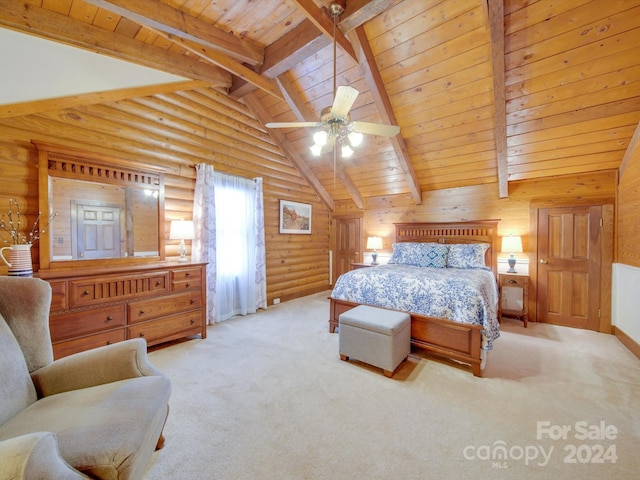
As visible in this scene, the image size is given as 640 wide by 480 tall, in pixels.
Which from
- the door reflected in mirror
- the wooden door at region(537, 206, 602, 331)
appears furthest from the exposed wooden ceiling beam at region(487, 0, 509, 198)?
the door reflected in mirror

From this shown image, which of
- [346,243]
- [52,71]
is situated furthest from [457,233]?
[52,71]

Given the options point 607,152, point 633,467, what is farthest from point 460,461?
point 607,152

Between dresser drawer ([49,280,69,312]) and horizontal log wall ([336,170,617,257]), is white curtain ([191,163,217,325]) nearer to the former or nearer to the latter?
dresser drawer ([49,280,69,312])

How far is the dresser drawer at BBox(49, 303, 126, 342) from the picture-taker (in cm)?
234

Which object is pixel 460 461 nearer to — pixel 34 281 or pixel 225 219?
pixel 34 281

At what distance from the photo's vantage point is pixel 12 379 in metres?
1.28

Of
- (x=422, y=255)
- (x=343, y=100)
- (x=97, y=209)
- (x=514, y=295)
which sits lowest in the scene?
(x=514, y=295)

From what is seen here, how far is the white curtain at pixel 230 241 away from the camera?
3.83m

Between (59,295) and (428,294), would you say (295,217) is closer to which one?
(428,294)

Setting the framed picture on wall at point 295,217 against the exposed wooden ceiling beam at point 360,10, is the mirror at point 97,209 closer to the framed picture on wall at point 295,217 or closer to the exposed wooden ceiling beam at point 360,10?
the framed picture on wall at point 295,217

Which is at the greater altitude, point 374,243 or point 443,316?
point 374,243

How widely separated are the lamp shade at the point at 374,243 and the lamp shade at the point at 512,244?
2.04 meters

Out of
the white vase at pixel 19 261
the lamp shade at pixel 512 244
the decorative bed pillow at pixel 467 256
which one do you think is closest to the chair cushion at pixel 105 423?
the white vase at pixel 19 261

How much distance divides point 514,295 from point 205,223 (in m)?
4.78
